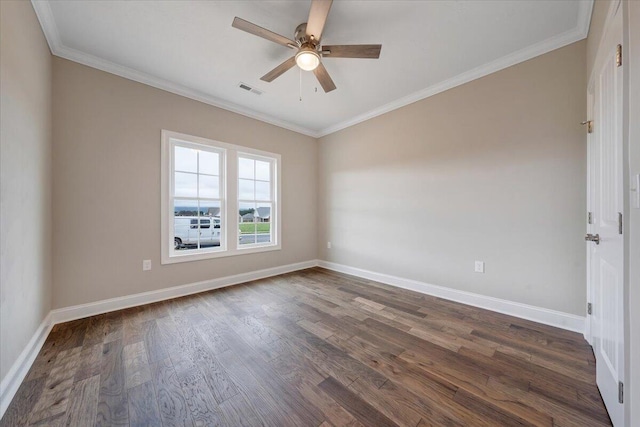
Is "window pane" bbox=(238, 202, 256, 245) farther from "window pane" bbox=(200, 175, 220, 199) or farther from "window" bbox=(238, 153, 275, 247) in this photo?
"window pane" bbox=(200, 175, 220, 199)

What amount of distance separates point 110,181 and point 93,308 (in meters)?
1.40

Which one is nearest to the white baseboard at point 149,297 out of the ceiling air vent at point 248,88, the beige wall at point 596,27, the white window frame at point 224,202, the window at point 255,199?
the white window frame at point 224,202

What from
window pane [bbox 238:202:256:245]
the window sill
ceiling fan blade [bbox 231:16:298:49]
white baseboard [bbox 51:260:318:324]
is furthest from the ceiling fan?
white baseboard [bbox 51:260:318:324]

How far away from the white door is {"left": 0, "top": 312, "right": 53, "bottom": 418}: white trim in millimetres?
3179

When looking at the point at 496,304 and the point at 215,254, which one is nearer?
the point at 496,304

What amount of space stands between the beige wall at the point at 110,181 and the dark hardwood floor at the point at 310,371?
1.49 ft

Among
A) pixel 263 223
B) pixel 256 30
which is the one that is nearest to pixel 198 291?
pixel 263 223

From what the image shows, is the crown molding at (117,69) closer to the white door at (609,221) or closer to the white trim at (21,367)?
the white trim at (21,367)

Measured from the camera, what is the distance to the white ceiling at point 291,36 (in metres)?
1.88

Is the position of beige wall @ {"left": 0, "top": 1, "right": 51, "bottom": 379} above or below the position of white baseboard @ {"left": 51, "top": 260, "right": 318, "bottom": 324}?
above

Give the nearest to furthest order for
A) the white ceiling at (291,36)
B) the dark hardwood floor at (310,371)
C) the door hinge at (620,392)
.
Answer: the door hinge at (620,392)
the dark hardwood floor at (310,371)
the white ceiling at (291,36)

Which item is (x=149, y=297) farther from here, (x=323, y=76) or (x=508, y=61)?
(x=508, y=61)

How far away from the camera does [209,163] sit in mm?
3430

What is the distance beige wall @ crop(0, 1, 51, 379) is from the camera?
139cm
